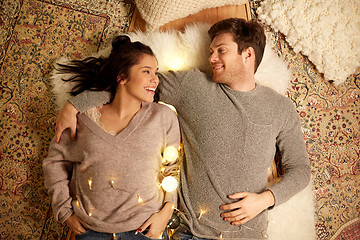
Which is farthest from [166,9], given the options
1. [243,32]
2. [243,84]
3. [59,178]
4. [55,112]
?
[59,178]

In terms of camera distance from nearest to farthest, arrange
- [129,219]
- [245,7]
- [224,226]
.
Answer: [129,219] < [224,226] < [245,7]

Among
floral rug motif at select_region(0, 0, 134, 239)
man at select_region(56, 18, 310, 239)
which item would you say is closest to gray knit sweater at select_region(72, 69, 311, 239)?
man at select_region(56, 18, 310, 239)

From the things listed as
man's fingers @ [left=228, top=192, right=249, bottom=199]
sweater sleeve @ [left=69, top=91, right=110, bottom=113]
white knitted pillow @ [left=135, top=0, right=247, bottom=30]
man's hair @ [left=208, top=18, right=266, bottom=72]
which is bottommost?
man's fingers @ [left=228, top=192, right=249, bottom=199]

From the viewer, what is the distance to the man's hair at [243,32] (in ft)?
5.15

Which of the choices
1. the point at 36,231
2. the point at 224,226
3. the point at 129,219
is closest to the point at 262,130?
the point at 224,226

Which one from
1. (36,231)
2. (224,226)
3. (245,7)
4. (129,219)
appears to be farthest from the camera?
(245,7)

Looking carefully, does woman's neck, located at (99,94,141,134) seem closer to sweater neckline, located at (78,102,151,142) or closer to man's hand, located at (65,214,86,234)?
sweater neckline, located at (78,102,151,142)

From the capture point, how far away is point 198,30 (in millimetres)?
1704

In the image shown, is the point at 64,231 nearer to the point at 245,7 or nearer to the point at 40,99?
the point at 40,99

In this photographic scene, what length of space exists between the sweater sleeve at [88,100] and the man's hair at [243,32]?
2.27 ft

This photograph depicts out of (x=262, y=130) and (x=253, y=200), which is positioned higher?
(x=262, y=130)

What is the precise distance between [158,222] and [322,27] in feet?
4.95

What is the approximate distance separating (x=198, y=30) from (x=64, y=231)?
141 centimetres

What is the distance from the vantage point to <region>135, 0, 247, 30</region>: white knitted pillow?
5.35ft
